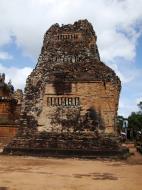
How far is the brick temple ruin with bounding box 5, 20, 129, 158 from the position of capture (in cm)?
2752

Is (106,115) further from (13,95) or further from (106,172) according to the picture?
(13,95)

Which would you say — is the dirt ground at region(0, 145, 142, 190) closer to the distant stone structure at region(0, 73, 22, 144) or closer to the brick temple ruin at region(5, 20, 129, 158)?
the brick temple ruin at region(5, 20, 129, 158)

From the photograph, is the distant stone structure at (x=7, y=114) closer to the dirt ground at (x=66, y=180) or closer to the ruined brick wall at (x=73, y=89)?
the ruined brick wall at (x=73, y=89)

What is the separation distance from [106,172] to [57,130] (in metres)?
10.4

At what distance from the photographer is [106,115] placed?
2825 cm

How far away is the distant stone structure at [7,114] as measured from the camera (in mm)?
37156

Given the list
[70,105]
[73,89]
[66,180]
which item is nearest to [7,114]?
[70,105]

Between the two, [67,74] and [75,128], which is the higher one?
[67,74]

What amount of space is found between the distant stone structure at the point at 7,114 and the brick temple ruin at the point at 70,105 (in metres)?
7.91

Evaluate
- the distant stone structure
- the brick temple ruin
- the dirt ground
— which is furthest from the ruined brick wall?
the dirt ground

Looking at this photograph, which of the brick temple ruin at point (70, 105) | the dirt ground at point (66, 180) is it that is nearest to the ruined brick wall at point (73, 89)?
the brick temple ruin at point (70, 105)

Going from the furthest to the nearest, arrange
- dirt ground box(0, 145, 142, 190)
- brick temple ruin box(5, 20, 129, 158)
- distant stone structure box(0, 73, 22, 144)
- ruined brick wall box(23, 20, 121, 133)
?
1. distant stone structure box(0, 73, 22, 144)
2. ruined brick wall box(23, 20, 121, 133)
3. brick temple ruin box(5, 20, 129, 158)
4. dirt ground box(0, 145, 142, 190)

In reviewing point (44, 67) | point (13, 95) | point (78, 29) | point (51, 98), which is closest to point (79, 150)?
point (51, 98)

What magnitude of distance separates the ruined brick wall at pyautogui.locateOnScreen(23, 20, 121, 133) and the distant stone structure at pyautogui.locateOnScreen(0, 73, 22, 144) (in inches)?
314
